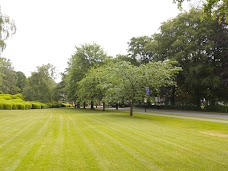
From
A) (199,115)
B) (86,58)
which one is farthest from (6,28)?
(199,115)

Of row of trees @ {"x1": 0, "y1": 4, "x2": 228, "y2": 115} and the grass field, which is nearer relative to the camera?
the grass field

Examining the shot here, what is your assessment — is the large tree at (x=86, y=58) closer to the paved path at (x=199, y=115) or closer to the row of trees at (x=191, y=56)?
the row of trees at (x=191, y=56)

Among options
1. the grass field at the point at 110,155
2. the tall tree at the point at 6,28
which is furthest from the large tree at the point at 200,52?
the grass field at the point at 110,155

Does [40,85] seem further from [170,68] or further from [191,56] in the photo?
[170,68]

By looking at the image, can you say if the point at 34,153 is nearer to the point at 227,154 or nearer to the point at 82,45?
the point at 227,154

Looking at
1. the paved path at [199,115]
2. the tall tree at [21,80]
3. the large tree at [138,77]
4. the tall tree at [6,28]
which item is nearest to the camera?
the paved path at [199,115]

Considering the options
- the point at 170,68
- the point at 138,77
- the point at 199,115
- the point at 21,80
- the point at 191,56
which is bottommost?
the point at 199,115

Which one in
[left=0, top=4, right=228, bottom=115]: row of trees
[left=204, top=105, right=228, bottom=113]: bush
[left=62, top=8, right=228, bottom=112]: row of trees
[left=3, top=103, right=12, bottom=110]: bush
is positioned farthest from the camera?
[left=3, top=103, right=12, bottom=110]: bush

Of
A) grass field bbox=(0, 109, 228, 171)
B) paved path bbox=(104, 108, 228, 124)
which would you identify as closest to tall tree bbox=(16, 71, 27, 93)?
paved path bbox=(104, 108, 228, 124)

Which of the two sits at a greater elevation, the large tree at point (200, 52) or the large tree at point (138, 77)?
the large tree at point (200, 52)

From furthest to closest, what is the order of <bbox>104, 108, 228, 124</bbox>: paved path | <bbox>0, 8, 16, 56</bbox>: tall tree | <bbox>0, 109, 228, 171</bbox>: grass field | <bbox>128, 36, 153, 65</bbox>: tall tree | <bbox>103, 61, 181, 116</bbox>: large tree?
<bbox>128, 36, 153, 65</bbox>: tall tree → <bbox>0, 8, 16, 56</bbox>: tall tree → <bbox>103, 61, 181, 116</bbox>: large tree → <bbox>104, 108, 228, 124</bbox>: paved path → <bbox>0, 109, 228, 171</bbox>: grass field

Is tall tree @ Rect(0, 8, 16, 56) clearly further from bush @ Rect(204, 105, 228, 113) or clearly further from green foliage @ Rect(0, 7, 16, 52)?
bush @ Rect(204, 105, 228, 113)

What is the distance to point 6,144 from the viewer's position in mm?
7324

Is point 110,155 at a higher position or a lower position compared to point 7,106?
lower
